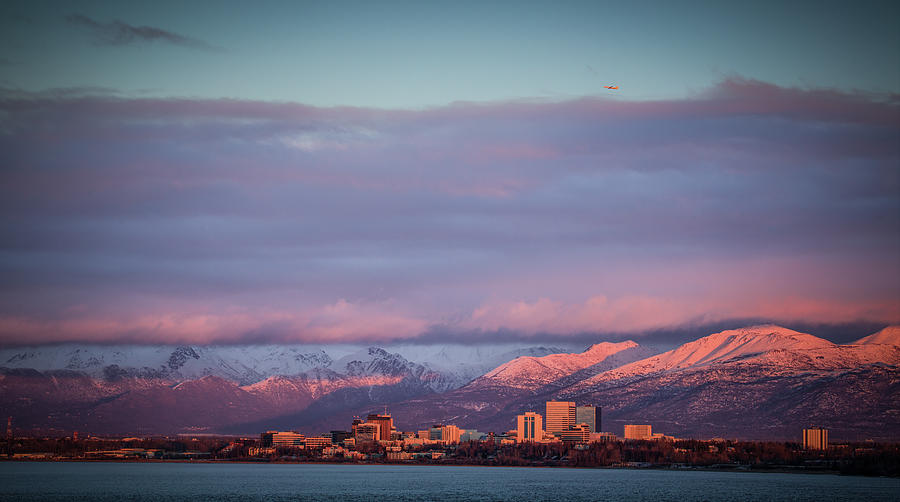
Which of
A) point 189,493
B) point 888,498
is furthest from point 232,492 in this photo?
point 888,498

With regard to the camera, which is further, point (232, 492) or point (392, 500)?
point (232, 492)

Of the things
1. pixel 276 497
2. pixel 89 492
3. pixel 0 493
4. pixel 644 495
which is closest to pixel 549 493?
pixel 644 495

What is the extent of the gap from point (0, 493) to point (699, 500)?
4378 inches

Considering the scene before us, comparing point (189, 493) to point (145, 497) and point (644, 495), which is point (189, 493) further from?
point (644, 495)

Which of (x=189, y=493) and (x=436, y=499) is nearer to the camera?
(x=436, y=499)

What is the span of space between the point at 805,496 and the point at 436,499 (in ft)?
206

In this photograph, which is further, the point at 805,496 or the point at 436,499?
the point at 805,496

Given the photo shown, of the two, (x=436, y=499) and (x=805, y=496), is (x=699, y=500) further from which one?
(x=436, y=499)

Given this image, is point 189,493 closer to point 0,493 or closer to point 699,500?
point 0,493

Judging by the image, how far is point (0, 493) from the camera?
183 meters

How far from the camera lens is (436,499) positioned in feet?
580

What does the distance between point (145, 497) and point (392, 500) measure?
1549 inches

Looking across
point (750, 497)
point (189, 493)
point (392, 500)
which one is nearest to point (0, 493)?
point (189, 493)

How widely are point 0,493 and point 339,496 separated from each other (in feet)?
178
